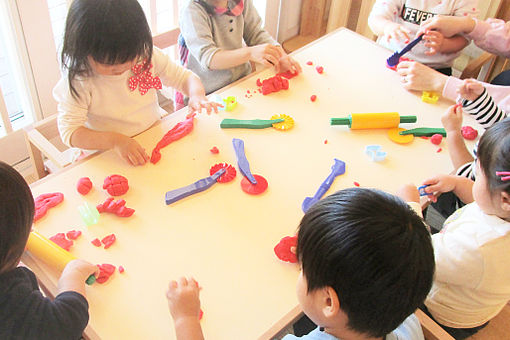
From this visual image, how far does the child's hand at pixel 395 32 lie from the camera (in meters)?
1.49

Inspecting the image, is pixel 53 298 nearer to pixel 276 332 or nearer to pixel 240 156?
pixel 276 332

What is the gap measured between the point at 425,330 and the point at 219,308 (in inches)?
14.0

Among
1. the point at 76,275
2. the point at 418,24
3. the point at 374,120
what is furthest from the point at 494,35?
the point at 76,275

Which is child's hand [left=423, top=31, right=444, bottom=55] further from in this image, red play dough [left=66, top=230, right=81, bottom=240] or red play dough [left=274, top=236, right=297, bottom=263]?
red play dough [left=66, top=230, right=81, bottom=240]

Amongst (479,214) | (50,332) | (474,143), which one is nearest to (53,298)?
(50,332)

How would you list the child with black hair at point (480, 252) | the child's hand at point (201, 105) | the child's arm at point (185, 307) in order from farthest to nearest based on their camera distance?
the child's hand at point (201, 105)
the child with black hair at point (480, 252)
the child's arm at point (185, 307)

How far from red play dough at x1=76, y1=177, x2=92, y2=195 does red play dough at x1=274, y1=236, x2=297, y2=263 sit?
399 millimetres

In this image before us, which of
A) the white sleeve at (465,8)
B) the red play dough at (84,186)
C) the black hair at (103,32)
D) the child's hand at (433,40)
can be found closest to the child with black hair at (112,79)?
the black hair at (103,32)

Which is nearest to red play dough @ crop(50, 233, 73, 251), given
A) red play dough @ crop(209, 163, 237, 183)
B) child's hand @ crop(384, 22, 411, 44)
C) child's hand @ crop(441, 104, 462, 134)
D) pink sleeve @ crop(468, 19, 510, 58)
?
red play dough @ crop(209, 163, 237, 183)

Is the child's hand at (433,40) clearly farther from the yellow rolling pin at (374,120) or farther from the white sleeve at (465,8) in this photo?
the yellow rolling pin at (374,120)

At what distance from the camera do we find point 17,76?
1.54 metres

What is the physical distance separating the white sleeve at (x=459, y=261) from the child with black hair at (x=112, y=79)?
615 mm

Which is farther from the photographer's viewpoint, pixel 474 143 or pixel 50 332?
pixel 474 143

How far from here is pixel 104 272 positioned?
0.81 meters
